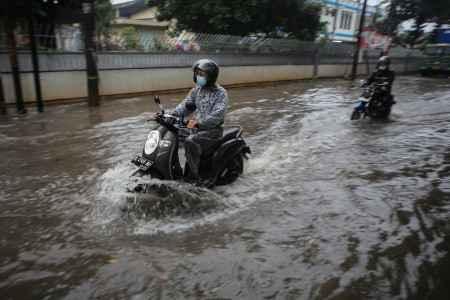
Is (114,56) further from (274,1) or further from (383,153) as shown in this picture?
(383,153)

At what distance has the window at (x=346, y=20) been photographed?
40.6m

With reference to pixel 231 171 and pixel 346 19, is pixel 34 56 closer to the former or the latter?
pixel 231 171

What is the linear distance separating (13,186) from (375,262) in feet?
15.8

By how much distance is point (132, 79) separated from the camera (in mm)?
14867

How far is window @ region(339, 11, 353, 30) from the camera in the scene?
40591mm

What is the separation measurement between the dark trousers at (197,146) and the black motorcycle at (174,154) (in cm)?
9

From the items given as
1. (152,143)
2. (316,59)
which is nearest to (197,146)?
(152,143)

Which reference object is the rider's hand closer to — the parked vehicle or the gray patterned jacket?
the gray patterned jacket

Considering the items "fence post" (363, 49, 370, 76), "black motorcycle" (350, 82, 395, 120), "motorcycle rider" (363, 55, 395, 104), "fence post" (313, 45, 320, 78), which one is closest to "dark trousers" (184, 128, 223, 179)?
"black motorcycle" (350, 82, 395, 120)

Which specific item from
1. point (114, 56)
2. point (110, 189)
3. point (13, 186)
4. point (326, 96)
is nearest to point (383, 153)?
point (110, 189)

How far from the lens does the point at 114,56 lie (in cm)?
1428

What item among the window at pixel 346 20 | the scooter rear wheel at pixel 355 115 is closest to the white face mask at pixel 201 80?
the scooter rear wheel at pixel 355 115

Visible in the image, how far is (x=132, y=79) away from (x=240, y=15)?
660cm

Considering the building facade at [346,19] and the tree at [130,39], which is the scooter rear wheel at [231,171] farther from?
the building facade at [346,19]
